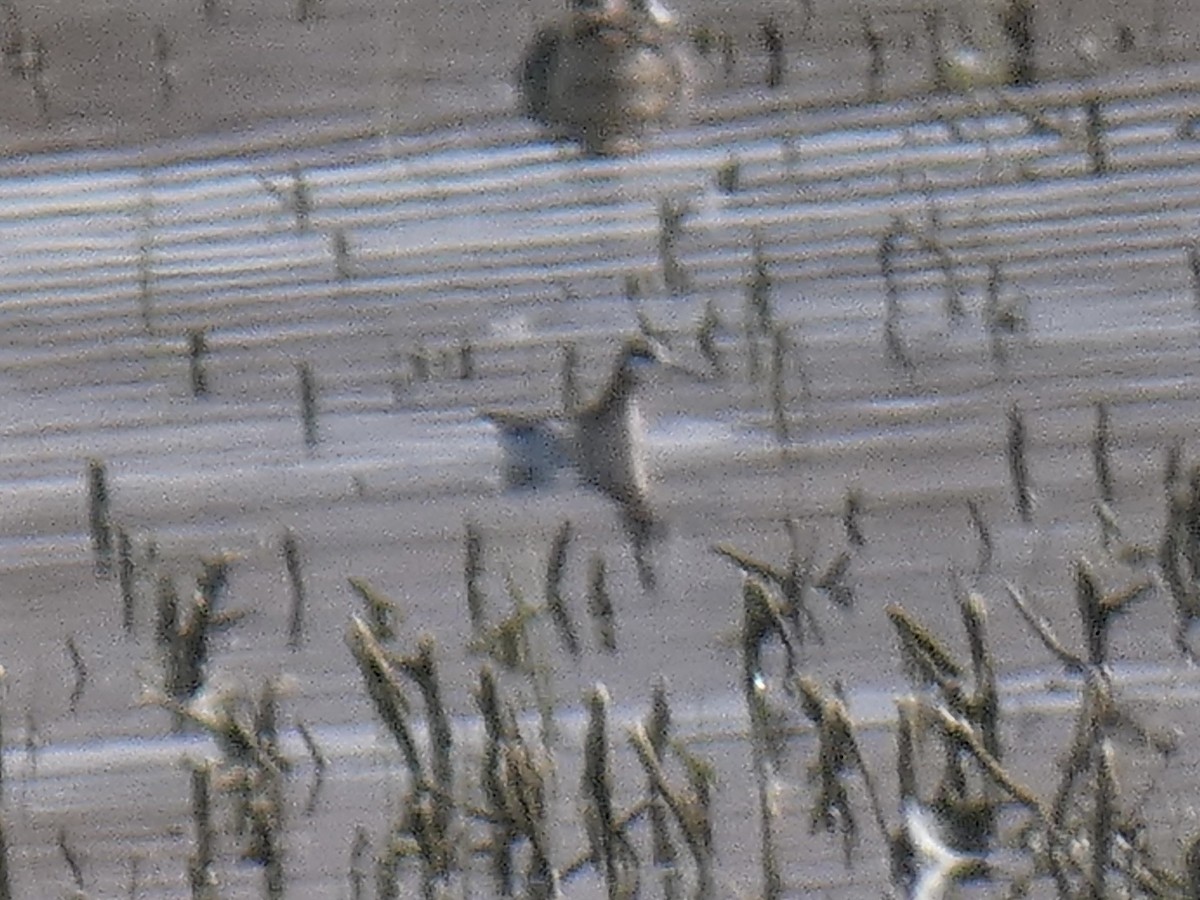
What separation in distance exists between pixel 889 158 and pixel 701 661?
841 millimetres

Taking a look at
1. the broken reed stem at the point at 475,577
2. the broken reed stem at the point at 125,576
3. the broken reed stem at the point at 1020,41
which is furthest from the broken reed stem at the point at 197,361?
the broken reed stem at the point at 1020,41

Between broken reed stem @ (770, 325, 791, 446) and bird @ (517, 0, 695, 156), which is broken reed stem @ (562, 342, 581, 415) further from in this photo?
bird @ (517, 0, 695, 156)

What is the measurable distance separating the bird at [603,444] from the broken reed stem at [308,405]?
166 mm

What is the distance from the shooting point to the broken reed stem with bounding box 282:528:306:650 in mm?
2803

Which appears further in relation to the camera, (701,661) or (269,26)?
(269,26)

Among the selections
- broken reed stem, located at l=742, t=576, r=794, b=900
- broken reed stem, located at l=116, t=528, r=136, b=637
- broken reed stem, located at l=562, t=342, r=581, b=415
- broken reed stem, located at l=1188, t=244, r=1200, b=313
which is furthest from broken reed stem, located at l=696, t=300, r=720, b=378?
broken reed stem, located at l=116, t=528, r=136, b=637

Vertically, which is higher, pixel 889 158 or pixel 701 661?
pixel 889 158

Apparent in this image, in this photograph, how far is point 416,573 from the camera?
2889 mm

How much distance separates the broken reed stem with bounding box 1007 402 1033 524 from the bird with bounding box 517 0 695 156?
614mm

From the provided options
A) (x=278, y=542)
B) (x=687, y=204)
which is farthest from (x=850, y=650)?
(x=687, y=204)

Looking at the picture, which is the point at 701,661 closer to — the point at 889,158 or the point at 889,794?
the point at 889,794

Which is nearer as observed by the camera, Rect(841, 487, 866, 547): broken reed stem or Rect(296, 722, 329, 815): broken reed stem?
Rect(296, 722, 329, 815): broken reed stem

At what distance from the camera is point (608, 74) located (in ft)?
11.1

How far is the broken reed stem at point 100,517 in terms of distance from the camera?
9.73ft
